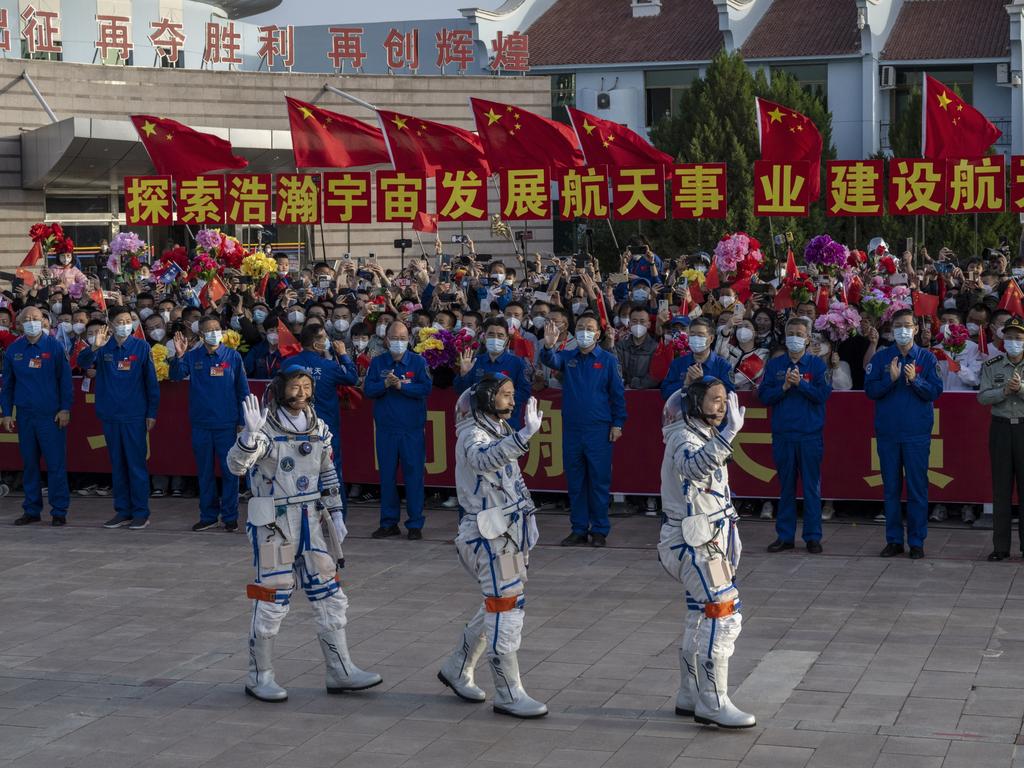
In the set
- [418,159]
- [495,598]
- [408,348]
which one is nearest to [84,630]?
[495,598]

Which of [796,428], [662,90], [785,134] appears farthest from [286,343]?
[662,90]

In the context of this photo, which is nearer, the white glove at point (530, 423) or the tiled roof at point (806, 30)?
the white glove at point (530, 423)

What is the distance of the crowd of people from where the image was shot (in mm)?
11914

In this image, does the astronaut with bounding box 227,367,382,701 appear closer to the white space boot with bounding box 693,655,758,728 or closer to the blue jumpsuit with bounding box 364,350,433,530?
the white space boot with bounding box 693,655,758,728

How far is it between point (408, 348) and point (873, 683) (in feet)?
20.5

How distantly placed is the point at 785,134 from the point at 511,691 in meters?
12.2

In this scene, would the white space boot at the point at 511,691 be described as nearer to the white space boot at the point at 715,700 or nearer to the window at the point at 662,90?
the white space boot at the point at 715,700

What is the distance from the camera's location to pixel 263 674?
834 cm

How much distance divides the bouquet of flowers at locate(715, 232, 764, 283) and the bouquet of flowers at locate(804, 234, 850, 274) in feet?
1.84

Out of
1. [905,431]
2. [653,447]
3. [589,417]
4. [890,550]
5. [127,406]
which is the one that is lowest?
[890,550]

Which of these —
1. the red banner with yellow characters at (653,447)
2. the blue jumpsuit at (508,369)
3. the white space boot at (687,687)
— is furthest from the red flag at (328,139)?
the white space boot at (687,687)

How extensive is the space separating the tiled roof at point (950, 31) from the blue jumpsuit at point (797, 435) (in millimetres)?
38540

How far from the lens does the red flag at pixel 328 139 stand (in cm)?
2061

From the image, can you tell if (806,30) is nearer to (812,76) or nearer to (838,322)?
(812,76)
